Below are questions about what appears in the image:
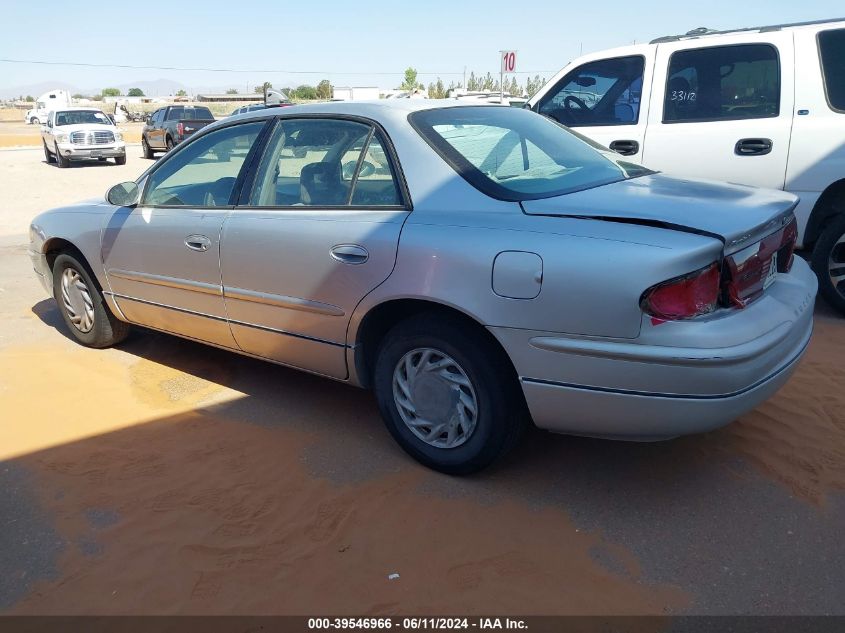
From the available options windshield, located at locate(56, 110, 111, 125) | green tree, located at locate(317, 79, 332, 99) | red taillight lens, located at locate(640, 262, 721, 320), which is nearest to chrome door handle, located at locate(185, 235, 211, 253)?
red taillight lens, located at locate(640, 262, 721, 320)

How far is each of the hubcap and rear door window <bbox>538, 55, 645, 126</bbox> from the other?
1812 mm

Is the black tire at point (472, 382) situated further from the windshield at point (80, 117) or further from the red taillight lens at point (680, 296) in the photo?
the windshield at point (80, 117)

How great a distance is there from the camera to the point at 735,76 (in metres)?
5.50

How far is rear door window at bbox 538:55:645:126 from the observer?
5.91m

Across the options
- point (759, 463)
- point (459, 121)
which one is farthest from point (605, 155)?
point (759, 463)

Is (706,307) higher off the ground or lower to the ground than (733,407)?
higher

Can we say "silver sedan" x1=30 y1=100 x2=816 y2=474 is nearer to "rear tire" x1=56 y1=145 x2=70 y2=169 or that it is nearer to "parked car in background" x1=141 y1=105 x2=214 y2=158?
"rear tire" x1=56 y1=145 x2=70 y2=169

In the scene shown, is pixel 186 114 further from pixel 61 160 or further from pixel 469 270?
pixel 469 270

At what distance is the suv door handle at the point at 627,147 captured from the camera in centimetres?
584

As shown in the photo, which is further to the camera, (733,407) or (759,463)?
(759,463)

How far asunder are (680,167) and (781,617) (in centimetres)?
405

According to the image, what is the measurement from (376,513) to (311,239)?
52.5 inches

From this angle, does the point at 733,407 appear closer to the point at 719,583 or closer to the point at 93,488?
the point at 719,583

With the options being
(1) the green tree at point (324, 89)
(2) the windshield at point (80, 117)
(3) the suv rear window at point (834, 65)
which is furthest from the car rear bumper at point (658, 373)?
(1) the green tree at point (324, 89)
